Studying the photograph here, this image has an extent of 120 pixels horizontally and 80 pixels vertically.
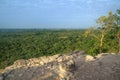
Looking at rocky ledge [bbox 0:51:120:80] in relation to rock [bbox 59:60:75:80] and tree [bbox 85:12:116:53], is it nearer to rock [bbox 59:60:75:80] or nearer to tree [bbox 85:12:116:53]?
rock [bbox 59:60:75:80]

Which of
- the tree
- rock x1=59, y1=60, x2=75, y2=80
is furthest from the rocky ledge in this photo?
the tree

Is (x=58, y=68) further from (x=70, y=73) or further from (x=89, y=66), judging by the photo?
(x=89, y=66)

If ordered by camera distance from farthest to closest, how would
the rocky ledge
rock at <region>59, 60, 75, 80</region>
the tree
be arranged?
the tree → the rocky ledge → rock at <region>59, 60, 75, 80</region>

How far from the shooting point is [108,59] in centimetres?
Answer: 1215

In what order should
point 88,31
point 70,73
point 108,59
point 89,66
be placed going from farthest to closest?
point 88,31, point 108,59, point 89,66, point 70,73

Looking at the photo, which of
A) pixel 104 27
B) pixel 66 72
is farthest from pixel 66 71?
pixel 104 27

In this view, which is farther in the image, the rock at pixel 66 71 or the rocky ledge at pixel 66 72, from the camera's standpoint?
the rocky ledge at pixel 66 72

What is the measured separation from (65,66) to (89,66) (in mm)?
1476

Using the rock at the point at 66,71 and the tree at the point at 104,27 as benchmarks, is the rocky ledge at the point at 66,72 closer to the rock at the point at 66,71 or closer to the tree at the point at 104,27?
the rock at the point at 66,71

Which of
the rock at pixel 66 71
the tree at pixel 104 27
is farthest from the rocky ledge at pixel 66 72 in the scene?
the tree at pixel 104 27

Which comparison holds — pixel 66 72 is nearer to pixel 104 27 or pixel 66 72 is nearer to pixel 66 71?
pixel 66 71

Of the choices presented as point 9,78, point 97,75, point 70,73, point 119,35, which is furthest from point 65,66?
point 119,35

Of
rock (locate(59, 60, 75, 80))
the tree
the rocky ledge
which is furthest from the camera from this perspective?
the tree

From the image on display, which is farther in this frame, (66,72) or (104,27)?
(104,27)
